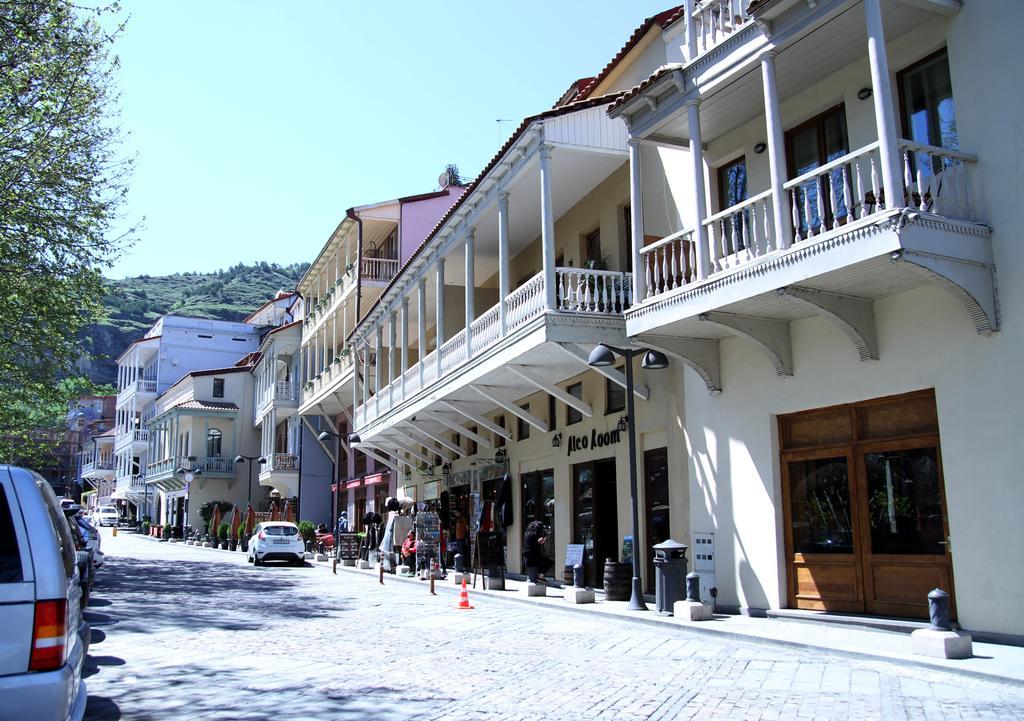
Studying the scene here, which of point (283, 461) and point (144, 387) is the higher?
point (144, 387)

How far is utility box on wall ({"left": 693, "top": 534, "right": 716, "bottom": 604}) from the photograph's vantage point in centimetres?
1421

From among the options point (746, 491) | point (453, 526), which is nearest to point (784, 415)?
point (746, 491)

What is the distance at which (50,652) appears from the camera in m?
4.27

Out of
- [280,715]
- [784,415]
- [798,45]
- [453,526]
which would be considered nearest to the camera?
[280,715]

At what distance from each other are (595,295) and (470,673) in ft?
→ 29.5

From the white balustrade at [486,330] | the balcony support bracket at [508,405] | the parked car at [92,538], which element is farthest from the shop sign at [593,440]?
the parked car at [92,538]

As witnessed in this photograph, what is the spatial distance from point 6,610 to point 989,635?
9.81m

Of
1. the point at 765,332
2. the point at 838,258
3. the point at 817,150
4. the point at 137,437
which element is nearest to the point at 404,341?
the point at 765,332

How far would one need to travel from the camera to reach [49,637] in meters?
4.27

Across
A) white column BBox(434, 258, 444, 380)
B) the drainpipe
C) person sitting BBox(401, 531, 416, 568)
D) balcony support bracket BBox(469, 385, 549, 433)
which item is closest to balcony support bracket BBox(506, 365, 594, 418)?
balcony support bracket BBox(469, 385, 549, 433)

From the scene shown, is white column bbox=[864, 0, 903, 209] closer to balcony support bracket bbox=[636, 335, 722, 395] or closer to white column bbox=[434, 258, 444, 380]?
balcony support bracket bbox=[636, 335, 722, 395]

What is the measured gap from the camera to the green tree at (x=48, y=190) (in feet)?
50.1

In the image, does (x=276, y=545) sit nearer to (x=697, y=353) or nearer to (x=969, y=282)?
(x=697, y=353)

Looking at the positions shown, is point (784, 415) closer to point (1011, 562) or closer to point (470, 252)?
point (1011, 562)
